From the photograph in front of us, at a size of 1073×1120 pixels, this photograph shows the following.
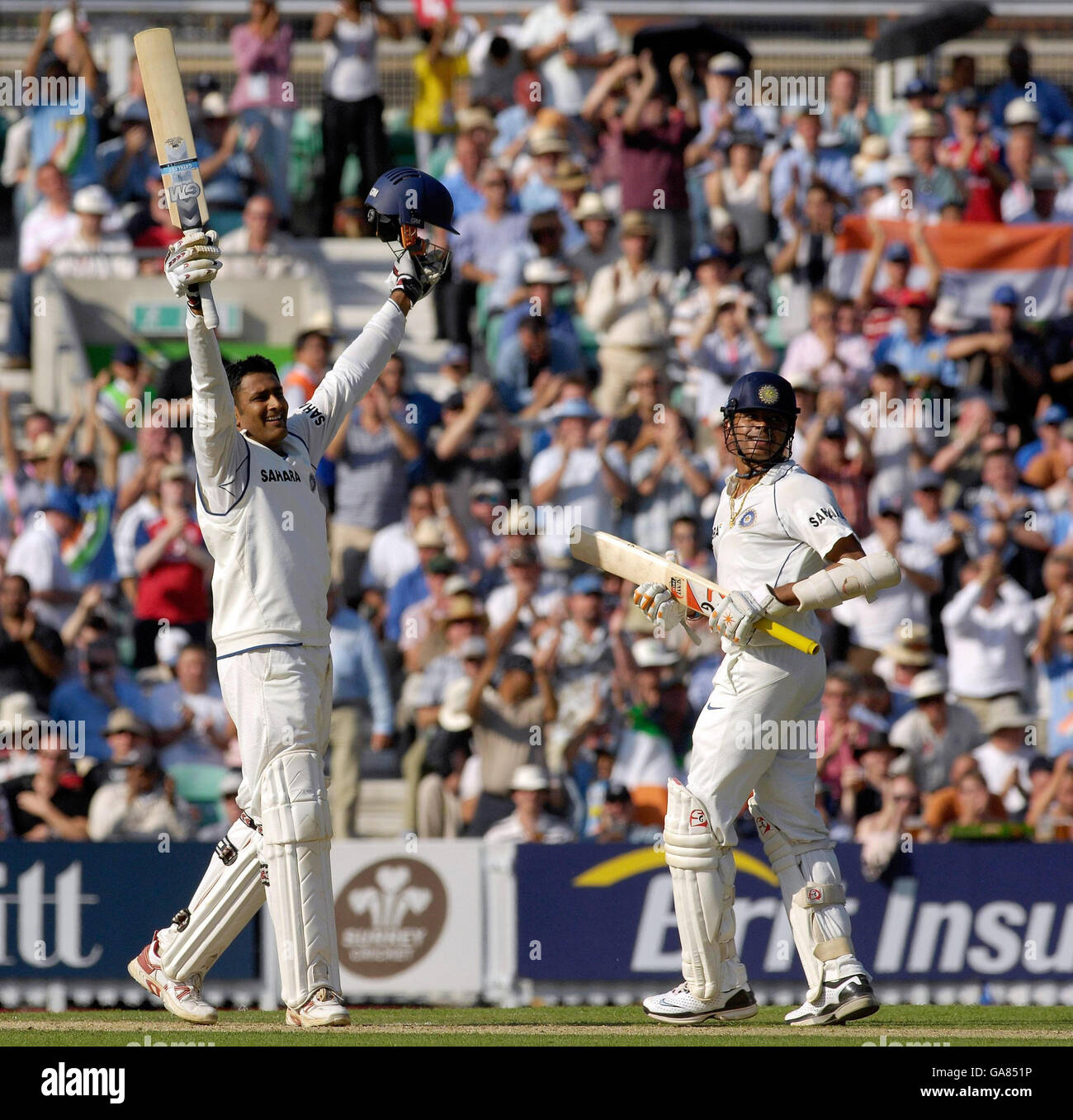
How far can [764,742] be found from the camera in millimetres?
8266

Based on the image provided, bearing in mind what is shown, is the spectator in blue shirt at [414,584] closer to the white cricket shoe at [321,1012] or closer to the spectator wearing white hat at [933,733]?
the spectator wearing white hat at [933,733]

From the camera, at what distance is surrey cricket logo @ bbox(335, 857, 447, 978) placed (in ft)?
39.7

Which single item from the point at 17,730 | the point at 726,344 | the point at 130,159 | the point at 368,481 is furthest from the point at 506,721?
the point at 130,159

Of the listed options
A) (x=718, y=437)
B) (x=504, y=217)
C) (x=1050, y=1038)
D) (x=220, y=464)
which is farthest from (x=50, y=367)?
(x=1050, y=1038)

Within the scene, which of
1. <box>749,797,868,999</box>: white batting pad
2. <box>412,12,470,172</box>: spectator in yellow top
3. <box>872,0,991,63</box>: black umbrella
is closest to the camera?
<box>749,797,868,999</box>: white batting pad

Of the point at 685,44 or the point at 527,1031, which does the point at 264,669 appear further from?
the point at 685,44

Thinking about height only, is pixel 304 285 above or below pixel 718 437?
above

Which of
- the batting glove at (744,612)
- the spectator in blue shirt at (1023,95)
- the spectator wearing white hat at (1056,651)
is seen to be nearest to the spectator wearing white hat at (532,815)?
the spectator wearing white hat at (1056,651)

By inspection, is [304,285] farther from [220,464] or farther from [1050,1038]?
[1050,1038]

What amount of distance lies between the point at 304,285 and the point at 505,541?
3.47 metres

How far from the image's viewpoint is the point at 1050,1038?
798 cm

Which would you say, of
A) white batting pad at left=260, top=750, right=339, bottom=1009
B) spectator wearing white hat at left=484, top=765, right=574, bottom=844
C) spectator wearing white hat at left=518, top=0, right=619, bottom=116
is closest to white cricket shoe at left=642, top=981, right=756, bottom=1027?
white batting pad at left=260, top=750, right=339, bottom=1009

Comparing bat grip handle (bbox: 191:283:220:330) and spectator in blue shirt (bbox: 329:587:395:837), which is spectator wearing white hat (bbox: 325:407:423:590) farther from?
bat grip handle (bbox: 191:283:220:330)

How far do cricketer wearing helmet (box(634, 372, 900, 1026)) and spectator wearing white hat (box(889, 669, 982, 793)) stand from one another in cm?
490
